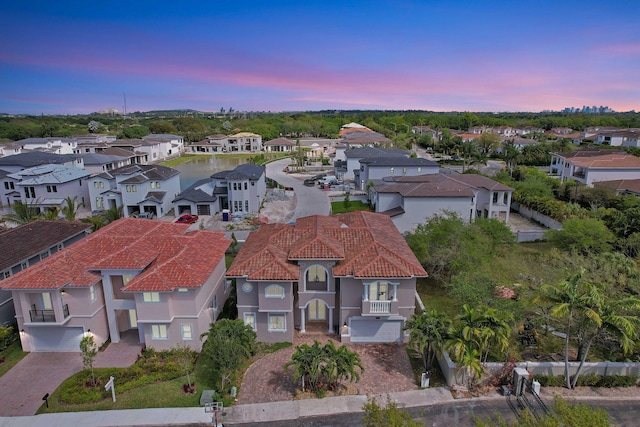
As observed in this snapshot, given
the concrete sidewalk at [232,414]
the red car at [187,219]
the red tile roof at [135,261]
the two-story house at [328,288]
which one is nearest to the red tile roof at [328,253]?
the two-story house at [328,288]

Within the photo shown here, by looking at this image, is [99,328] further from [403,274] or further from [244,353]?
[403,274]

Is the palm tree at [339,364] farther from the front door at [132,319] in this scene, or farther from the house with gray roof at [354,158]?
the house with gray roof at [354,158]

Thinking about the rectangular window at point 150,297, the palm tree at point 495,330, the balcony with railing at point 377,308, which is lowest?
the balcony with railing at point 377,308

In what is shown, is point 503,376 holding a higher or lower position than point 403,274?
lower

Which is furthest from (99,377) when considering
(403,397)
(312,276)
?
(403,397)

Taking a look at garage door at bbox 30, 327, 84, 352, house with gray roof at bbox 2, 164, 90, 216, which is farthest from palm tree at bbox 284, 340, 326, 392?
house with gray roof at bbox 2, 164, 90, 216

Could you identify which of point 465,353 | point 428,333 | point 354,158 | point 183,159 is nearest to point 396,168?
point 354,158

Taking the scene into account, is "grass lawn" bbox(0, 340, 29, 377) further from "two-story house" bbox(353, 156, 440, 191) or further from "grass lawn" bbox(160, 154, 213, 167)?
"grass lawn" bbox(160, 154, 213, 167)
